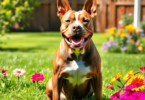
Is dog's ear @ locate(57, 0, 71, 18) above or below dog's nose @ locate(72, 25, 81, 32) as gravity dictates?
above

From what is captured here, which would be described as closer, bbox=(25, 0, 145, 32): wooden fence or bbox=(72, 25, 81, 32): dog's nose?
bbox=(72, 25, 81, 32): dog's nose

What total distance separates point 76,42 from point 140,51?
5565 millimetres

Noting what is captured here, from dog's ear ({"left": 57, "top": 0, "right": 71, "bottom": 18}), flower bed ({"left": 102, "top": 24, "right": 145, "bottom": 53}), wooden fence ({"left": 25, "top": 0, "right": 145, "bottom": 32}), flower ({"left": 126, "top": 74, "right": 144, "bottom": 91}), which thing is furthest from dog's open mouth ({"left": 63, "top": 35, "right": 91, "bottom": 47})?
wooden fence ({"left": 25, "top": 0, "right": 145, "bottom": 32})

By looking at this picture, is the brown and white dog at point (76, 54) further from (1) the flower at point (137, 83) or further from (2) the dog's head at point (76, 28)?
(1) the flower at point (137, 83)

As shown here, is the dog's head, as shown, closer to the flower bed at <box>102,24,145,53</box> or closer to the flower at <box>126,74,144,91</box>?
the flower at <box>126,74,144,91</box>

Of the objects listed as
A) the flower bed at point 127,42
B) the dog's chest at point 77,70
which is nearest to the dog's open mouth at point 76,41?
the dog's chest at point 77,70

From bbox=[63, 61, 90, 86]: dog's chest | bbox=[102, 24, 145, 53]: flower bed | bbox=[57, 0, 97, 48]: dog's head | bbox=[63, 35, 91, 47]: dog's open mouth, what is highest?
bbox=[57, 0, 97, 48]: dog's head

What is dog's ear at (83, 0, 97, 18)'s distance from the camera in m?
2.39

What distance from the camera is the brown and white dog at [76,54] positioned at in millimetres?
2193

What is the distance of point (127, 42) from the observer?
731 centimetres

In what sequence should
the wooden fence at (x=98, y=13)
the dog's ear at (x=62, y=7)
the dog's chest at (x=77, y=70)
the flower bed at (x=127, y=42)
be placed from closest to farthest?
the dog's chest at (x=77, y=70), the dog's ear at (x=62, y=7), the flower bed at (x=127, y=42), the wooden fence at (x=98, y=13)

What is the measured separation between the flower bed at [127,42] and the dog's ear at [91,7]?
16.2 ft

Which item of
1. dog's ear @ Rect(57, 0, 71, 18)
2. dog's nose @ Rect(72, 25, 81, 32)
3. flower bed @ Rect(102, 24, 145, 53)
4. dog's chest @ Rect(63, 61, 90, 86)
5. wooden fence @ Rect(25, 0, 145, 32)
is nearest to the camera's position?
dog's nose @ Rect(72, 25, 81, 32)

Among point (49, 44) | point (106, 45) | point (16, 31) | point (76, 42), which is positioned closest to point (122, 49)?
point (106, 45)
